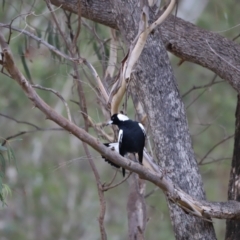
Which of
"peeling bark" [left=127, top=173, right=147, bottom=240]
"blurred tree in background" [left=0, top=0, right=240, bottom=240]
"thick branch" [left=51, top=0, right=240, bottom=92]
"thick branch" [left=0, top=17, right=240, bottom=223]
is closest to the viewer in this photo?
"thick branch" [left=0, top=17, right=240, bottom=223]

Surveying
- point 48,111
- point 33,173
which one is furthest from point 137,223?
point 33,173

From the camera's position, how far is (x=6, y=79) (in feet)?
35.6

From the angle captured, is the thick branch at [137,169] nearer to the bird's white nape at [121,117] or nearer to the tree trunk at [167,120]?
the tree trunk at [167,120]

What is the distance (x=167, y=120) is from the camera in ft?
15.1

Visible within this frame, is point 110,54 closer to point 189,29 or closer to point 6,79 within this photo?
point 189,29

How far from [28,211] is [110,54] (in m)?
6.36

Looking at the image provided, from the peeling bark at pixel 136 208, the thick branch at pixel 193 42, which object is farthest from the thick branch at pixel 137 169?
the peeling bark at pixel 136 208

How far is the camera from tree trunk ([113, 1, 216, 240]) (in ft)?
14.9

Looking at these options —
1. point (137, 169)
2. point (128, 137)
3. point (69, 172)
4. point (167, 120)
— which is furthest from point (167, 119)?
point (69, 172)

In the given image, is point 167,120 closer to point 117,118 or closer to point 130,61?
point 117,118

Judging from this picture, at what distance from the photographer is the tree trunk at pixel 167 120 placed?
455 cm

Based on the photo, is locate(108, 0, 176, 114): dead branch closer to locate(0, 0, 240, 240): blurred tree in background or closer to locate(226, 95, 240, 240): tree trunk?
locate(226, 95, 240, 240): tree trunk

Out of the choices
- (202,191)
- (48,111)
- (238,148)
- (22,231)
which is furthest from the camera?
(22,231)

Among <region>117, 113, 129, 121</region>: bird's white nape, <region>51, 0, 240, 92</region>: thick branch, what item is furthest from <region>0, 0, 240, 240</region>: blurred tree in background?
<region>117, 113, 129, 121</region>: bird's white nape
